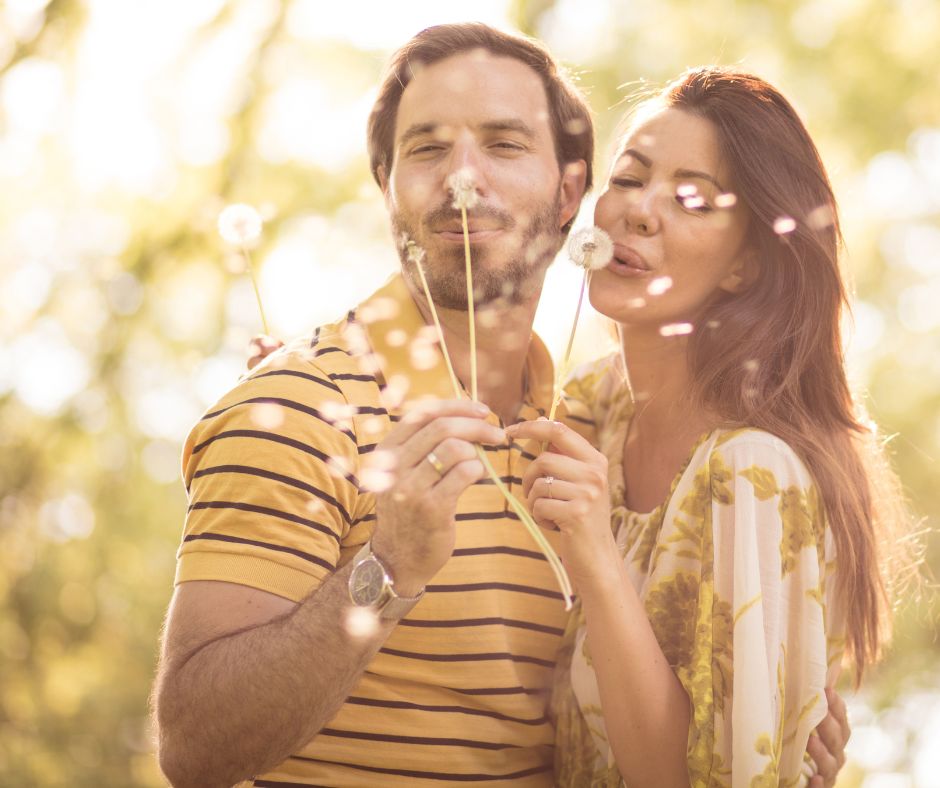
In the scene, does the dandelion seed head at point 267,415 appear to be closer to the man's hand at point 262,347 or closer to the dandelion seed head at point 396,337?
the dandelion seed head at point 396,337

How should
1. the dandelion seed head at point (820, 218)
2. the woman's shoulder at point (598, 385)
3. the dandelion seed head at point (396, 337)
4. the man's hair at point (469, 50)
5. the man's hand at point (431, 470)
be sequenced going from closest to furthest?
the man's hand at point (431, 470) → the dandelion seed head at point (396, 337) → the dandelion seed head at point (820, 218) → the man's hair at point (469, 50) → the woman's shoulder at point (598, 385)

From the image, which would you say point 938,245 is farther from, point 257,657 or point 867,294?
point 257,657

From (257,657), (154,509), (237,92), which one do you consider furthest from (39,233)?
(257,657)

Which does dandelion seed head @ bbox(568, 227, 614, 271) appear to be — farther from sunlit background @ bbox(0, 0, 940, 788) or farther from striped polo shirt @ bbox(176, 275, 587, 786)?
sunlit background @ bbox(0, 0, 940, 788)

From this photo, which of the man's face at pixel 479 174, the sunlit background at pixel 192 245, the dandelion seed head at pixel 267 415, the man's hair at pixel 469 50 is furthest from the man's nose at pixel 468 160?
the sunlit background at pixel 192 245

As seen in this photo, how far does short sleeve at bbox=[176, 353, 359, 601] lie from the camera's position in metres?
2.32

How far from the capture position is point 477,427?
1.95 meters

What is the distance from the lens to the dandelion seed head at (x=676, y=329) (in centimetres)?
316

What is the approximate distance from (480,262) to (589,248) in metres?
0.45

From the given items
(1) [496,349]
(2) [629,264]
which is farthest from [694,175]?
(1) [496,349]

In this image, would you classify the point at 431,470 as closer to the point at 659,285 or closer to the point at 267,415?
the point at 267,415

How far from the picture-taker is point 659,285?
3016 mm

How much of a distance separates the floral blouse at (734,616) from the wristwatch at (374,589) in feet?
2.44

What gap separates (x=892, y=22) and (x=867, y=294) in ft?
7.38
